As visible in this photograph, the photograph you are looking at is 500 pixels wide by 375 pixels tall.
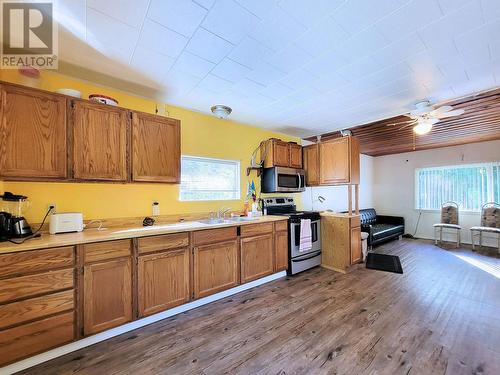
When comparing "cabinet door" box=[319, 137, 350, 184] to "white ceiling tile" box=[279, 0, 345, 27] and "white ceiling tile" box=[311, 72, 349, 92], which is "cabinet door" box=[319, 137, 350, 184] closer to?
"white ceiling tile" box=[311, 72, 349, 92]

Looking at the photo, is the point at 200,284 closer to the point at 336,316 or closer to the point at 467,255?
the point at 336,316

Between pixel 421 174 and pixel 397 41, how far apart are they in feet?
18.9

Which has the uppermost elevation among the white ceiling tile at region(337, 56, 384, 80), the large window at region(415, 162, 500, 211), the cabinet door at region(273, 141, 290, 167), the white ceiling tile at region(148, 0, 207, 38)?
the white ceiling tile at region(148, 0, 207, 38)

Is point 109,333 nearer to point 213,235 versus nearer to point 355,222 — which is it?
point 213,235

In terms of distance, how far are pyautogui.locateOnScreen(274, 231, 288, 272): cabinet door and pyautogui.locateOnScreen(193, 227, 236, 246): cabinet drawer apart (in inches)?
31.9

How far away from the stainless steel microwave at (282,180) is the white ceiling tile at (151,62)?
2239 mm

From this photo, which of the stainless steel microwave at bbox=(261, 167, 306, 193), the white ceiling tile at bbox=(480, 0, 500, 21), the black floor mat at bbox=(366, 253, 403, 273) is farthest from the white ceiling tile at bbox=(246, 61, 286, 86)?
the black floor mat at bbox=(366, 253, 403, 273)

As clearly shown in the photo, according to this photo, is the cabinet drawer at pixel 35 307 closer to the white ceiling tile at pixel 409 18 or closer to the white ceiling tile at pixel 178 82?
the white ceiling tile at pixel 178 82

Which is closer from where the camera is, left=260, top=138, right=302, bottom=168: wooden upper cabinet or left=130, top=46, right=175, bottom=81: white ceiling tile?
left=130, top=46, right=175, bottom=81: white ceiling tile

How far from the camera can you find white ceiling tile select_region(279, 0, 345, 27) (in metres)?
1.43

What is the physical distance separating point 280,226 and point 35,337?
2729mm

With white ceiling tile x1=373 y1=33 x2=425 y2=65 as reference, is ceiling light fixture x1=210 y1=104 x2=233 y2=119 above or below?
below

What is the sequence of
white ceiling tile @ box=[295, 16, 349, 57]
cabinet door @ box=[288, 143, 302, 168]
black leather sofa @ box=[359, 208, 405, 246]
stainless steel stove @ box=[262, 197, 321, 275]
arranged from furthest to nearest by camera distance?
black leather sofa @ box=[359, 208, 405, 246], cabinet door @ box=[288, 143, 302, 168], stainless steel stove @ box=[262, 197, 321, 275], white ceiling tile @ box=[295, 16, 349, 57]

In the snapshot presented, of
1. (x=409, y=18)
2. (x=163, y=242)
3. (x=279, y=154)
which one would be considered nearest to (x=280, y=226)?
(x=279, y=154)
